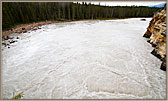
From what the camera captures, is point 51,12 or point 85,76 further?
point 51,12

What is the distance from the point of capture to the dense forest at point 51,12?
2247cm

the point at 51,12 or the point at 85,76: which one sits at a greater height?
the point at 51,12

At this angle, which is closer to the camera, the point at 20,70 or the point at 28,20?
the point at 20,70

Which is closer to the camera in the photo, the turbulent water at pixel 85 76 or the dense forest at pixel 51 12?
the turbulent water at pixel 85 76

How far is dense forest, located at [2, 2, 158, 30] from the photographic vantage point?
2247cm

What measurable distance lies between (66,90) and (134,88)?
2.78 metres

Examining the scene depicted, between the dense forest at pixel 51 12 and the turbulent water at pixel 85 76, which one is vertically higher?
the dense forest at pixel 51 12

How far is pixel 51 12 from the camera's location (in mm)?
37844

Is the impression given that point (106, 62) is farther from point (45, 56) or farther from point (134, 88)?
point (45, 56)

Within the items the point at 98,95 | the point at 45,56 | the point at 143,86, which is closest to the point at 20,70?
the point at 45,56

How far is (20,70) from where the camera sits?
14.8 ft

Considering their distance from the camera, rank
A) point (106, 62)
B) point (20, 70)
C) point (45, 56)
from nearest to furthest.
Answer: point (20, 70) < point (106, 62) < point (45, 56)

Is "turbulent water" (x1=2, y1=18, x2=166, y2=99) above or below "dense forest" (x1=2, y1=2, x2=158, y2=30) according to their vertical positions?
below

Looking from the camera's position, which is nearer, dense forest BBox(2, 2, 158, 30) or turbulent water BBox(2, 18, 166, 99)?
turbulent water BBox(2, 18, 166, 99)
